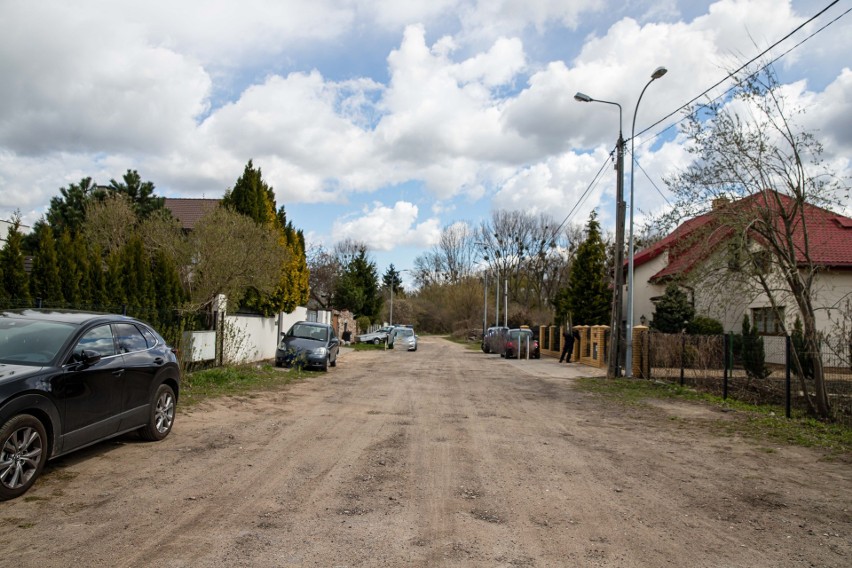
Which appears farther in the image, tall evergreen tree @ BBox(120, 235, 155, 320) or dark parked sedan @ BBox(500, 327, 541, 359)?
dark parked sedan @ BBox(500, 327, 541, 359)

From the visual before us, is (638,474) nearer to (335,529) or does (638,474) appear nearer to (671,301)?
(335,529)

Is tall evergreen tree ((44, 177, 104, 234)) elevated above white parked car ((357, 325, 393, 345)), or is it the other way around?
tall evergreen tree ((44, 177, 104, 234))

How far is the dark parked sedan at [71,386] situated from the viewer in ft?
17.8

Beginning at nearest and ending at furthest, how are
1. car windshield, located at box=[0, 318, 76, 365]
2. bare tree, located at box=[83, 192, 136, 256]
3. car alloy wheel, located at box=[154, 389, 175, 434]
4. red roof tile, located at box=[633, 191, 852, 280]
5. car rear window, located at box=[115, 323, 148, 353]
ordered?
car windshield, located at box=[0, 318, 76, 365]
car rear window, located at box=[115, 323, 148, 353]
car alloy wheel, located at box=[154, 389, 175, 434]
red roof tile, located at box=[633, 191, 852, 280]
bare tree, located at box=[83, 192, 136, 256]

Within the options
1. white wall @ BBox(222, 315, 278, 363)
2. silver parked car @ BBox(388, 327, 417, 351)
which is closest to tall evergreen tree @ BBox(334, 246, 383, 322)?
silver parked car @ BBox(388, 327, 417, 351)

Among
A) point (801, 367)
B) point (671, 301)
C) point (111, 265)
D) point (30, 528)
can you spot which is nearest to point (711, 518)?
point (30, 528)

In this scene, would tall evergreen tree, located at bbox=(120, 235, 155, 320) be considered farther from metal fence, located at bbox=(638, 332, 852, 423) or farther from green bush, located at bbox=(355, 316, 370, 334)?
green bush, located at bbox=(355, 316, 370, 334)

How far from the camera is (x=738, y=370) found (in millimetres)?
14609

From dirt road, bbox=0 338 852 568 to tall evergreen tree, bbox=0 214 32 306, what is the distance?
3.15m

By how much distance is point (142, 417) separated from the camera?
752 cm

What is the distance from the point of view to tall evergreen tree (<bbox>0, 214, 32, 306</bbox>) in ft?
32.5

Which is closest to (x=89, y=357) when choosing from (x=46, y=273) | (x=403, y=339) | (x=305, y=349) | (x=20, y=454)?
(x=20, y=454)

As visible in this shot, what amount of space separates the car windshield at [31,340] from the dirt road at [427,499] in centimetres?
116

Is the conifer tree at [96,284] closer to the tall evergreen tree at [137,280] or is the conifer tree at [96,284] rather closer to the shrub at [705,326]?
the tall evergreen tree at [137,280]
